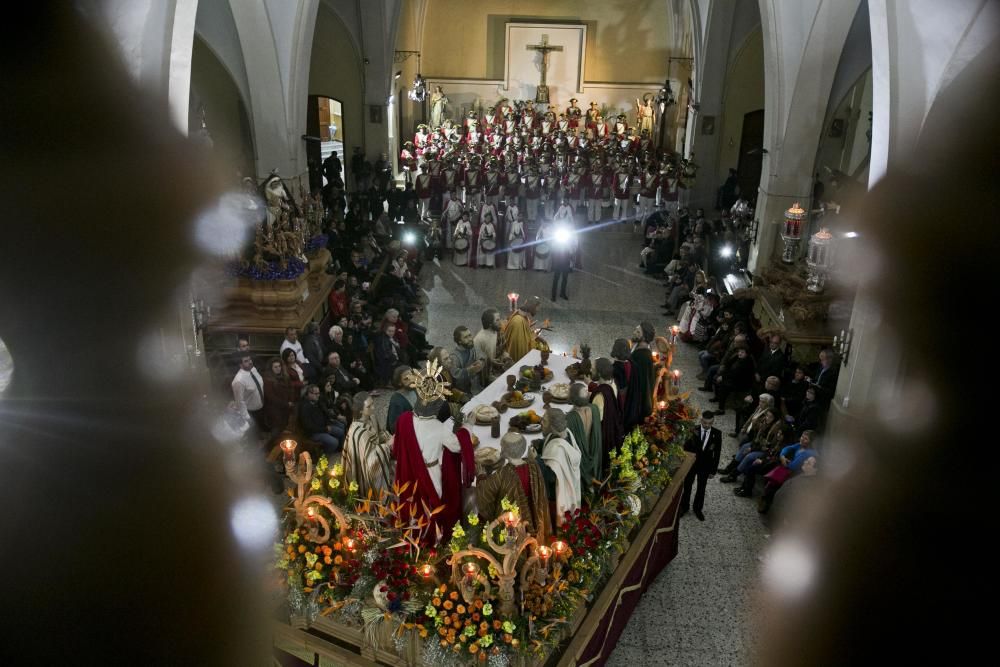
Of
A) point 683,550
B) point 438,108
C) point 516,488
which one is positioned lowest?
point 683,550

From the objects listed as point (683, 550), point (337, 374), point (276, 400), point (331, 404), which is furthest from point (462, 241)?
point (683, 550)

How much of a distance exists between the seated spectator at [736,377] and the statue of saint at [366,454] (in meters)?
6.66

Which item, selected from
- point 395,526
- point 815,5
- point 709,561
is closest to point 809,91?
point 815,5

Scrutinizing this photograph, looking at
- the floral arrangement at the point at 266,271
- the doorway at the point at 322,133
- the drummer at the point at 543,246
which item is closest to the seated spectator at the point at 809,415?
the floral arrangement at the point at 266,271

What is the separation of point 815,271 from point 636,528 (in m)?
6.99

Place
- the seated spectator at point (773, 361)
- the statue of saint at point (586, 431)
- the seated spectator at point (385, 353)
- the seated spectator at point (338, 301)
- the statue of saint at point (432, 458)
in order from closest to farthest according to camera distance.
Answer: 1. the statue of saint at point (432, 458)
2. the statue of saint at point (586, 431)
3. the seated spectator at point (773, 361)
4. the seated spectator at point (385, 353)
5. the seated spectator at point (338, 301)

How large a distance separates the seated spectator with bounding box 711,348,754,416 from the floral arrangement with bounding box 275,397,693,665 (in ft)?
18.7

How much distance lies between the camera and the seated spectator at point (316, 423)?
9844 mm

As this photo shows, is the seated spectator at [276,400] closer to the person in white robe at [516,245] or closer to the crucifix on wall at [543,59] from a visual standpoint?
the person in white robe at [516,245]

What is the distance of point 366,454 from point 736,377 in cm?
708

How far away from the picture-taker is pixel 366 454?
6.53 metres

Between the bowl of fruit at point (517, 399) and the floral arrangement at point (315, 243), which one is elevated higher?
the floral arrangement at point (315, 243)

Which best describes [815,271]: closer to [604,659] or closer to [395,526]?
[604,659]

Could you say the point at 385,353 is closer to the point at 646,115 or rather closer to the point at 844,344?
the point at 844,344
